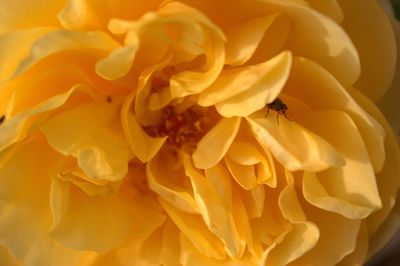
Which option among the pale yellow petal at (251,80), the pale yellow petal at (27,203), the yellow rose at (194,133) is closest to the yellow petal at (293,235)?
the yellow rose at (194,133)

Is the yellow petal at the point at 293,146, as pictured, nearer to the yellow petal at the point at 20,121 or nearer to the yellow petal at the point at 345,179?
the yellow petal at the point at 345,179

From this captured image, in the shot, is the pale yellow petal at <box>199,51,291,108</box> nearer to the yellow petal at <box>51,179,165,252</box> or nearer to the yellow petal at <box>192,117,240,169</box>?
the yellow petal at <box>192,117,240,169</box>

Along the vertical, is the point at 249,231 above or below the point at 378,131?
below

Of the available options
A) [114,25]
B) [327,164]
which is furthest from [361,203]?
[114,25]

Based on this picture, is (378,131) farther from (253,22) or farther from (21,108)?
(21,108)

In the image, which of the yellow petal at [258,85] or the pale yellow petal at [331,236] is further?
the pale yellow petal at [331,236]

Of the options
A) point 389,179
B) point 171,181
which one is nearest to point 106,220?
point 171,181
